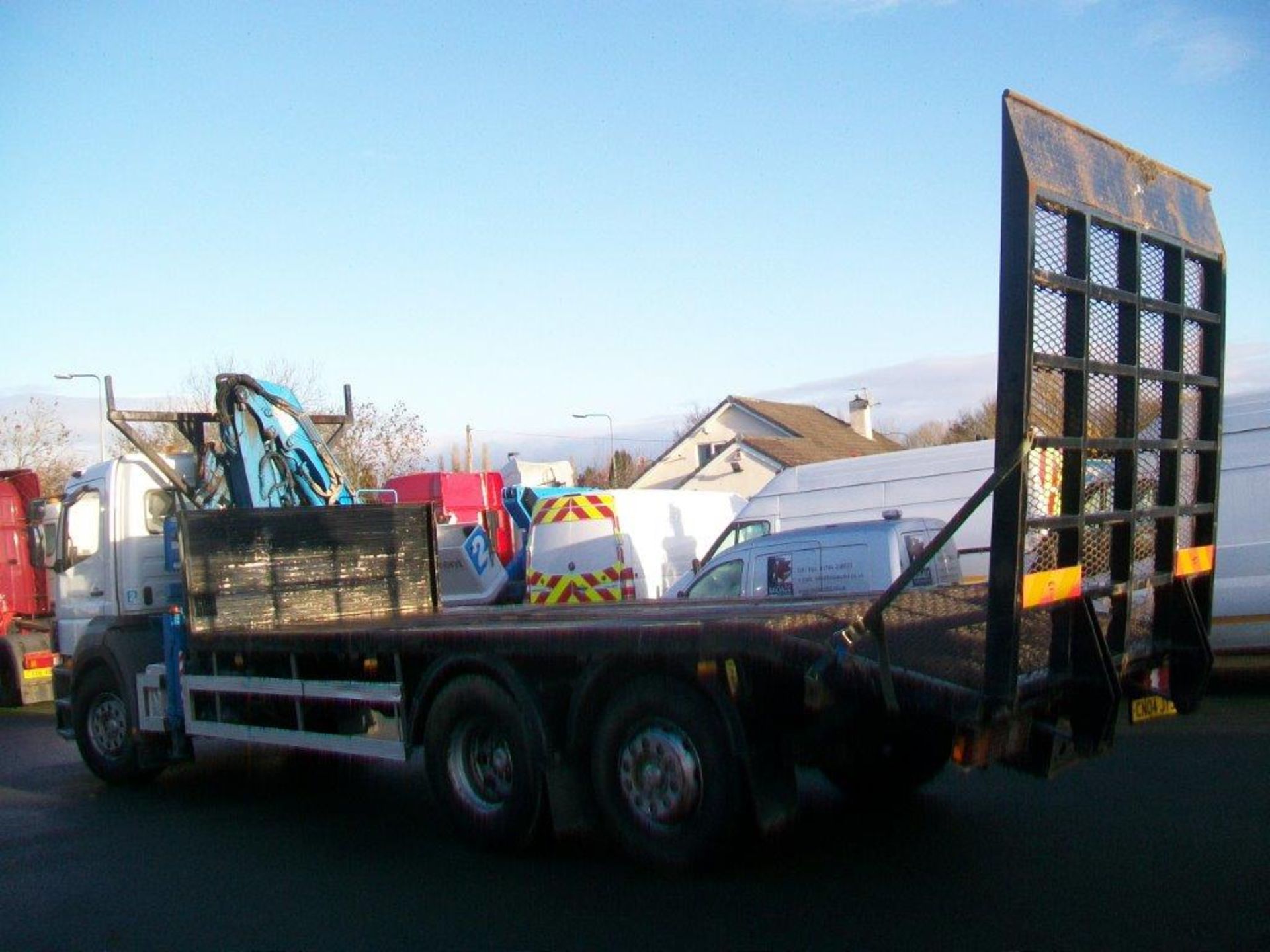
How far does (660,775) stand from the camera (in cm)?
587

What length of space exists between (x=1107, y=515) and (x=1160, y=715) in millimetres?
1396

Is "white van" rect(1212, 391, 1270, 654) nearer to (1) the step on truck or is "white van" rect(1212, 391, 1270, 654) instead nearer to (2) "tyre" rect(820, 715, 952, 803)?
(1) the step on truck

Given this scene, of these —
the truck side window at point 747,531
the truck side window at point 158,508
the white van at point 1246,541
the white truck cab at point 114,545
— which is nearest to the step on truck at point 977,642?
the white truck cab at point 114,545

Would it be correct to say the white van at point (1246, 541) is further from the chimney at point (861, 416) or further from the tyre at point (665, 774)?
the chimney at point (861, 416)

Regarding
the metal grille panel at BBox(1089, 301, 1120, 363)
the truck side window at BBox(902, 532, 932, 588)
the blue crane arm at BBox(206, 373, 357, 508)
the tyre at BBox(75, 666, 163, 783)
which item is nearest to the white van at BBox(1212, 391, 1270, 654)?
the truck side window at BBox(902, 532, 932, 588)

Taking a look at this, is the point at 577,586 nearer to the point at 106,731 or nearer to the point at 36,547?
the point at 36,547

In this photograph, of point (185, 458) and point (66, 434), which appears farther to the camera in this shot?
point (66, 434)

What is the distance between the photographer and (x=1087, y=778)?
7.88m

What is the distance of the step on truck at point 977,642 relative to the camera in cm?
520

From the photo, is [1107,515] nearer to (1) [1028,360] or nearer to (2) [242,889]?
(1) [1028,360]

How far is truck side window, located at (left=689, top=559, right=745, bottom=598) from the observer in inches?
469

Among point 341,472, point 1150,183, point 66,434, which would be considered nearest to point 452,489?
point 341,472

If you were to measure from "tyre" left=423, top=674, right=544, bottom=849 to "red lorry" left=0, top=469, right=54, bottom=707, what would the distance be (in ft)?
31.3

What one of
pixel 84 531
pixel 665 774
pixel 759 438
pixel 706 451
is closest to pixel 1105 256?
pixel 665 774
